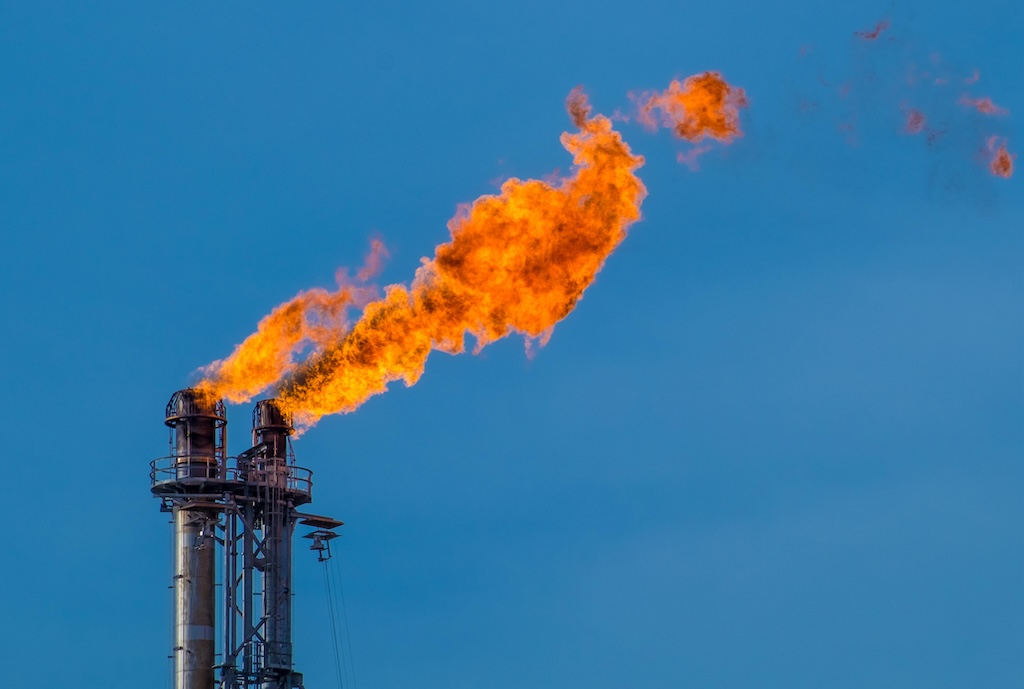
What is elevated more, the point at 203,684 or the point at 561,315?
the point at 561,315

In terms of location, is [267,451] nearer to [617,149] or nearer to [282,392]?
[282,392]

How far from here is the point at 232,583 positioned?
9162 centimetres

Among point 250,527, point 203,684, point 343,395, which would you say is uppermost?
point 343,395

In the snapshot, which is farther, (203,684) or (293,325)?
(293,325)

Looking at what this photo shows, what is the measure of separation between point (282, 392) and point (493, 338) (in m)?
10.5

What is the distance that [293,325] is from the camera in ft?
314

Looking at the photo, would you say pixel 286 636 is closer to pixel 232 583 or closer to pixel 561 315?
pixel 232 583

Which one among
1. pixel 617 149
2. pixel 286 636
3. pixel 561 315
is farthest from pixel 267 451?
pixel 617 149

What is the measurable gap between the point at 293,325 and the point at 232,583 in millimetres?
12738

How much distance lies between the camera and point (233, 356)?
95.2 m

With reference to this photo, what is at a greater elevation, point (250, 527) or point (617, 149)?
point (617, 149)

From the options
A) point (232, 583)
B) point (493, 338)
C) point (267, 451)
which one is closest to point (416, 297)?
point (493, 338)

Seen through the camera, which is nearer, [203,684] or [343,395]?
[203,684]

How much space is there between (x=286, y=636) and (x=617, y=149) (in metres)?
27.0
